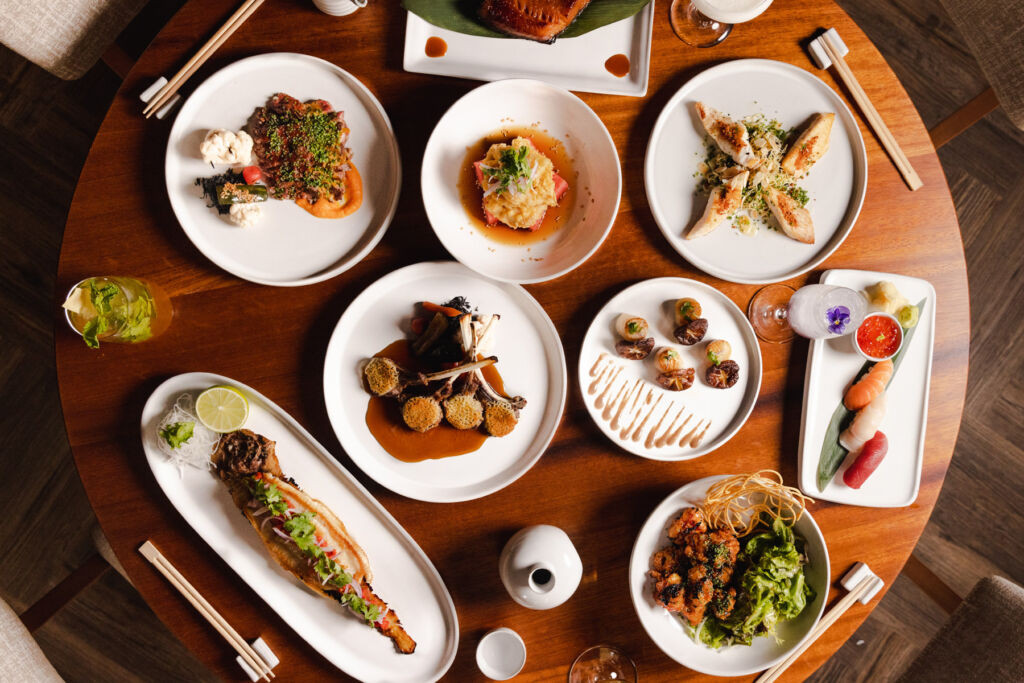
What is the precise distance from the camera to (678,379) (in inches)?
95.0

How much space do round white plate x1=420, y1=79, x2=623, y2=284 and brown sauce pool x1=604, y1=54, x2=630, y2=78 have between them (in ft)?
0.75

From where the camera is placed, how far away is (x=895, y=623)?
11.8 feet

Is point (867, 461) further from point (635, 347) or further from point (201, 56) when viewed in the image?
point (201, 56)

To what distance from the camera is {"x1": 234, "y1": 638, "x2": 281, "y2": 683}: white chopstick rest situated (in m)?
2.33

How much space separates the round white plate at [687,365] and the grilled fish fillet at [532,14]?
1.01m

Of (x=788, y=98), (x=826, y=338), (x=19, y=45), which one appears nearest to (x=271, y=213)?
(x=19, y=45)

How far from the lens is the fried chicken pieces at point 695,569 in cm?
233

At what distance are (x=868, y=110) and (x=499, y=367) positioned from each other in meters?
1.74

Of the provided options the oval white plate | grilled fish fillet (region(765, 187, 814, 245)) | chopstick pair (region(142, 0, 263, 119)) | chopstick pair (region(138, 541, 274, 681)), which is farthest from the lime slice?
grilled fish fillet (region(765, 187, 814, 245))

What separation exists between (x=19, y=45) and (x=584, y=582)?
3.00 m

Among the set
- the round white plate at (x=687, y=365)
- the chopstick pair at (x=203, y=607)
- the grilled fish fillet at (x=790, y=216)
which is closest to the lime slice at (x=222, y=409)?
the chopstick pair at (x=203, y=607)

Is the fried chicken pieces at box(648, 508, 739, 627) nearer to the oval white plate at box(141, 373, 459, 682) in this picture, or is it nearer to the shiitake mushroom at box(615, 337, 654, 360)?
the shiitake mushroom at box(615, 337, 654, 360)

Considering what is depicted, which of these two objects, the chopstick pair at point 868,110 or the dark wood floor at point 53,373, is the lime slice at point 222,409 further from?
the chopstick pair at point 868,110

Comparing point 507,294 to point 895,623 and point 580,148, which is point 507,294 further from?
point 895,623
